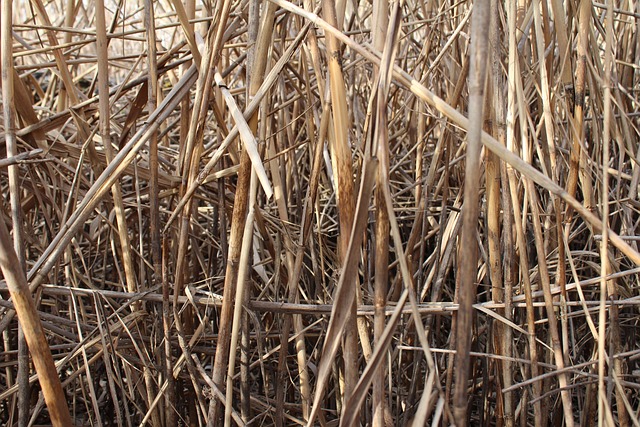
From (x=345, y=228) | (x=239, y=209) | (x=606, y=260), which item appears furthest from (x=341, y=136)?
(x=606, y=260)

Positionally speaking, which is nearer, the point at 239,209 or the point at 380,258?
the point at 380,258

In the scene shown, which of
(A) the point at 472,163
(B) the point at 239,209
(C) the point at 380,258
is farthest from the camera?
(B) the point at 239,209

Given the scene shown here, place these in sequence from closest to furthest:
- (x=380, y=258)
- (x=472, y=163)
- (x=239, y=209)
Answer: (x=472, y=163)
(x=380, y=258)
(x=239, y=209)

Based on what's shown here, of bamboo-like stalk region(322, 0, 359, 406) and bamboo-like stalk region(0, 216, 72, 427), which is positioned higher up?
bamboo-like stalk region(322, 0, 359, 406)

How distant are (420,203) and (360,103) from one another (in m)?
0.51

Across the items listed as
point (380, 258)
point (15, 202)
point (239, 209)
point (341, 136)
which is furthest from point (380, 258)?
point (15, 202)

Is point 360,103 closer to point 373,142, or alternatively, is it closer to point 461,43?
point 461,43

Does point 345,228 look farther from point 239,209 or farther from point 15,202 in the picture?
point 15,202

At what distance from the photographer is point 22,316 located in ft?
2.25

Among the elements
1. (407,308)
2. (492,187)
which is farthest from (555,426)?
(492,187)

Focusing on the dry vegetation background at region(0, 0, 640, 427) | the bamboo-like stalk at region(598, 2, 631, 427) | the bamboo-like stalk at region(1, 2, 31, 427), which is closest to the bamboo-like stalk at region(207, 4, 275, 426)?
the dry vegetation background at region(0, 0, 640, 427)

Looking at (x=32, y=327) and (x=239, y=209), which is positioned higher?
(x=239, y=209)

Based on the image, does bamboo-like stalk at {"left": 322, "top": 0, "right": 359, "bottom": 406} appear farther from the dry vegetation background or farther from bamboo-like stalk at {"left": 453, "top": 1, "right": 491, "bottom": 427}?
bamboo-like stalk at {"left": 453, "top": 1, "right": 491, "bottom": 427}

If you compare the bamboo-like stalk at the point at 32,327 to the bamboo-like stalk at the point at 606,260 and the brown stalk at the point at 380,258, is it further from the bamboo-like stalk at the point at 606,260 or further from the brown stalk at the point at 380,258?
the bamboo-like stalk at the point at 606,260
